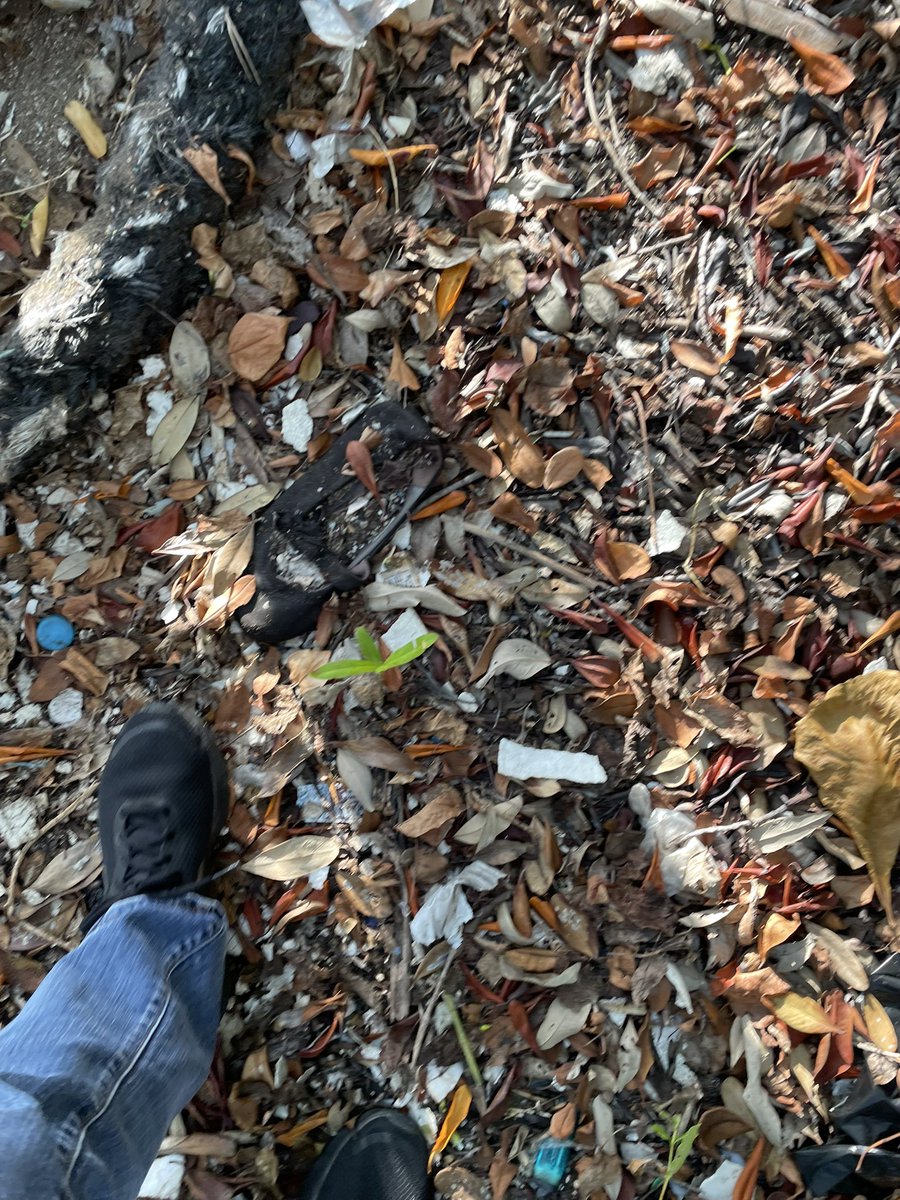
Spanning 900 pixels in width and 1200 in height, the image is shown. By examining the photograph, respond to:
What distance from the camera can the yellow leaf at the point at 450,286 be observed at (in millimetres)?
1436

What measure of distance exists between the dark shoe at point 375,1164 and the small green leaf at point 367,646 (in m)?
0.76

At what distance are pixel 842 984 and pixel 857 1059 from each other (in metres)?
0.11

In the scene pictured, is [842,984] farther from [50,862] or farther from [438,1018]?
[50,862]

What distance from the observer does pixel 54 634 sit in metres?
1.51

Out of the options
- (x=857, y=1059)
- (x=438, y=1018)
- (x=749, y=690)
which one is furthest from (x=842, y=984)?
(x=438, y=1018)

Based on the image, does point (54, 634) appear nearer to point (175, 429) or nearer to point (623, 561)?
point (175, 429)

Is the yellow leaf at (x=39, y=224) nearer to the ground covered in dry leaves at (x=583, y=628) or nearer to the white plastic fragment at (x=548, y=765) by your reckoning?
the ground covered in dry leaves at (x=583, y=628)

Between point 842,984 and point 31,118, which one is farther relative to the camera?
point 31,118

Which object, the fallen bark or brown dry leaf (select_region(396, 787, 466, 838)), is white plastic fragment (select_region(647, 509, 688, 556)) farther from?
the fallen bark

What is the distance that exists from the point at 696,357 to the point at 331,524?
2.22ft

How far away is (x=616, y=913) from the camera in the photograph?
4.55 ft

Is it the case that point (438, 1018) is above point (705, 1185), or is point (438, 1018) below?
above

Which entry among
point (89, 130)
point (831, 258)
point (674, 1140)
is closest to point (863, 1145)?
point (674, 1140)

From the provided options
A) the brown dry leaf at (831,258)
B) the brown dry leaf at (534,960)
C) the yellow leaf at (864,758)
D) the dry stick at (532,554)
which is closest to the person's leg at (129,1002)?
the brown dry leaf at (534,960)
